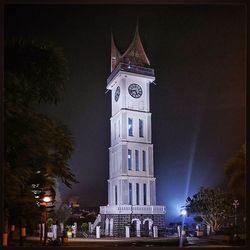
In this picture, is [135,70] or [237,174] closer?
[237,174]

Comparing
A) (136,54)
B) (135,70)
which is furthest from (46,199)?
(136,54)

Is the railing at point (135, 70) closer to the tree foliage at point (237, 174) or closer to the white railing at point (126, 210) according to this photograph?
the tree foliage at point (237, 174)

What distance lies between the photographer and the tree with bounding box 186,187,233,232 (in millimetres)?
3871

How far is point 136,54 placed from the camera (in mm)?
3957

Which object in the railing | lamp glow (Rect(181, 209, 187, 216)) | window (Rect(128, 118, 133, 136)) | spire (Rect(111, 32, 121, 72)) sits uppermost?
spire (Rect(111, 32, 121, 72))

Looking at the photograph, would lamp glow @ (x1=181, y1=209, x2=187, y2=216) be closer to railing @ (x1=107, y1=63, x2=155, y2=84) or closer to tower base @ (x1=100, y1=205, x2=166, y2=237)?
tower base @ (x1=100, y1=205, x2=166, y2=237)

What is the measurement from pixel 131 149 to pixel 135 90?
45 cm

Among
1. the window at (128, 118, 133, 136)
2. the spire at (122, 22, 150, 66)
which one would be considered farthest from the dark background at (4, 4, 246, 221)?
the window at (128, 118, 133, 136)

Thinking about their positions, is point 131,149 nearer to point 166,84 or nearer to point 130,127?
point 130,127

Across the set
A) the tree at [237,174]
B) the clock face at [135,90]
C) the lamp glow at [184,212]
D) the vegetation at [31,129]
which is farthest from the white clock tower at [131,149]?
the tree at [237,174]

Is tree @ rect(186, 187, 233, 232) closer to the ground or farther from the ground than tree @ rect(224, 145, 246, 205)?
closer to the ground

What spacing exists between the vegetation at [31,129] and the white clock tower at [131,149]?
35 centimetres

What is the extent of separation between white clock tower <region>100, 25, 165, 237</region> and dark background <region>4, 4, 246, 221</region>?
0.16 feet

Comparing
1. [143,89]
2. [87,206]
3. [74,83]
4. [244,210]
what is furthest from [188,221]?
[74,83]
